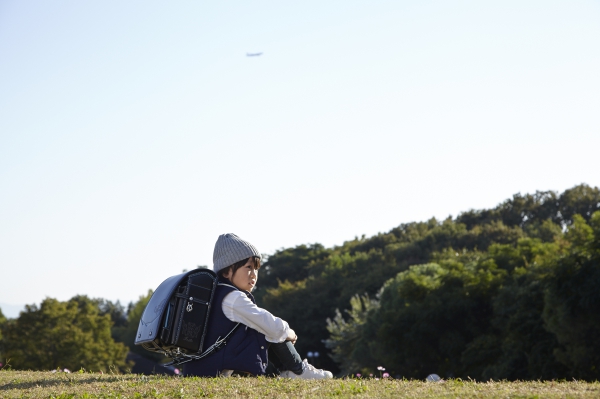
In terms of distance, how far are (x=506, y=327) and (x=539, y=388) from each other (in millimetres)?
28563

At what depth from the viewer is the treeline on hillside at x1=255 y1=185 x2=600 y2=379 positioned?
28.7 meters

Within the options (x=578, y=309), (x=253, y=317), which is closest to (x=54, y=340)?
(x=578, y=309)

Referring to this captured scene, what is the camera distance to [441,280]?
1641 inches

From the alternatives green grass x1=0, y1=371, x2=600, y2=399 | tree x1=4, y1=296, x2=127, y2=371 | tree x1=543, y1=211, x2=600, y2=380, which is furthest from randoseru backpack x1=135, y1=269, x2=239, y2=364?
tree x1=4, y1=296, x2=127, y2=371

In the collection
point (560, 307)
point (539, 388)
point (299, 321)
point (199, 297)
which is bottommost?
point (299, 321)

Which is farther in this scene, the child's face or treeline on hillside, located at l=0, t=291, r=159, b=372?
treeline on hillside, located at l=0, t=291, r=159, b=372

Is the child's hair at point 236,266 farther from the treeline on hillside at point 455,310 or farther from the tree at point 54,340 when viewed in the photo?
the tree at point 54,340

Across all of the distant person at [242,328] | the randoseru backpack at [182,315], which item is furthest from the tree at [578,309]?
the randoseru backpack at [182,315]

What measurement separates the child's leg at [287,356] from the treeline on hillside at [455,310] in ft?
19.4

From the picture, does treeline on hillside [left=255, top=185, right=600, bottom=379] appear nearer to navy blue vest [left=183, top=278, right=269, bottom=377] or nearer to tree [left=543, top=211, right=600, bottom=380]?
tree [left=543, top=211, right=600, bottom=380]

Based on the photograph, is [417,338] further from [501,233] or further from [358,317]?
[501,233]

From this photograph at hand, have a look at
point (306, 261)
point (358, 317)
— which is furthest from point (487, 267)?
point (306, 261)

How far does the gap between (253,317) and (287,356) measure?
0.63 m

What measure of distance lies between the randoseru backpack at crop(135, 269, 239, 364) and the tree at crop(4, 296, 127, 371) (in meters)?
44.4
